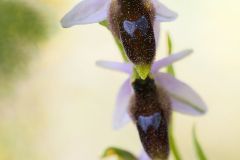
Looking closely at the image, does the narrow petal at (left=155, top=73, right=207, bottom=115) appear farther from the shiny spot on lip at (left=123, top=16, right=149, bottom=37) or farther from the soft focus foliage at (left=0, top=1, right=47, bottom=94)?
the soft focus foliage at (left=0, top=1, right=47, bottom=94)

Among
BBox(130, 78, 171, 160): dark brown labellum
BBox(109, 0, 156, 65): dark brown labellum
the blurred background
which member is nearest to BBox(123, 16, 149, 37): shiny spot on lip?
BBox(109, 0, 156, 65): dark brown labellum

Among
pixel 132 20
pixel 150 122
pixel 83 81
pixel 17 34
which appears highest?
pixel 17 34

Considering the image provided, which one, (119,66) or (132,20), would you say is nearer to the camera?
(132,20)

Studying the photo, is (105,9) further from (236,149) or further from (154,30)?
(236,149)

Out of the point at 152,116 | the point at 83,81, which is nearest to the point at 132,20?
the point at 152,116

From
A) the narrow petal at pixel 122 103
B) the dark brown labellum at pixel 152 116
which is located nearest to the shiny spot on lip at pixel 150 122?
the dark brown labellum at pixel 152 116

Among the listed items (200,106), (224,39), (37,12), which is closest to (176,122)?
(224,39)

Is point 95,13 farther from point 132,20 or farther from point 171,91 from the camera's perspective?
point 171,91

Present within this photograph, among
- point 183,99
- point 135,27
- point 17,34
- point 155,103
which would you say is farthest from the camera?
point 17,34

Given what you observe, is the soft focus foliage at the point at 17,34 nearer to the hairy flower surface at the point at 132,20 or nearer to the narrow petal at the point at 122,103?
the narrow petal at the point at 122,103
